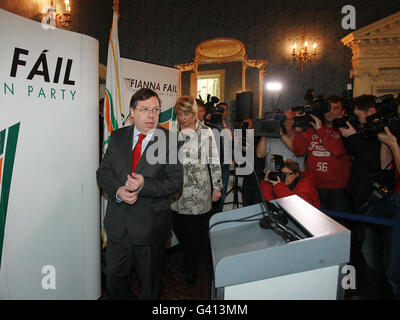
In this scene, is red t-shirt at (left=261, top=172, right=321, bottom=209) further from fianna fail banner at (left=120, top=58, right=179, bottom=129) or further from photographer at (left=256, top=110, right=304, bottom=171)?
fianna fail banner at (left=120, top=58, right=179, bottom=129)

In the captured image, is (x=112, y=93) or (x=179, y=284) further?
(x=112, y=93)

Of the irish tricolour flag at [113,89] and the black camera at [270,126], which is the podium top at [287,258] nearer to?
the black camera at [270,126]

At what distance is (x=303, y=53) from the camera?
459cm

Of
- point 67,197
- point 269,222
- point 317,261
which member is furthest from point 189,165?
point 317,261

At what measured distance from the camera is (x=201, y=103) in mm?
2773

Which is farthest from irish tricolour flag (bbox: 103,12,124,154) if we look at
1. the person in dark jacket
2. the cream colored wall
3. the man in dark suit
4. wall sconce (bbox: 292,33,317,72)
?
the cream colored wall

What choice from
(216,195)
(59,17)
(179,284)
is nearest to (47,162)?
(216,195)

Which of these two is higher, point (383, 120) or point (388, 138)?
point (383, 120)

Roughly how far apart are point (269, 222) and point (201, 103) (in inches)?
73.6

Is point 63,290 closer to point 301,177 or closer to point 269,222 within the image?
point 269,222

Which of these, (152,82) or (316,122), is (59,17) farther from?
(316,122)

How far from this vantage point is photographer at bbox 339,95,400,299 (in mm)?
1839

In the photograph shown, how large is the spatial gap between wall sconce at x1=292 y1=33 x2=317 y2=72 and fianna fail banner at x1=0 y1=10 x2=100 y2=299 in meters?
3.82

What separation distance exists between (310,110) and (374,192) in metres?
0.78
